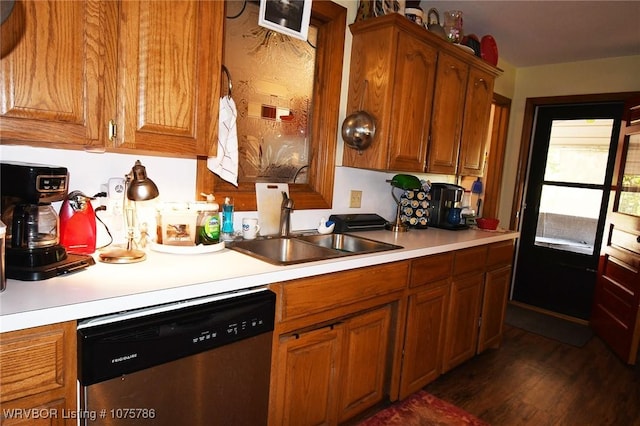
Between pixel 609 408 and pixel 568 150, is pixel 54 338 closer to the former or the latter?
pixel 609 408

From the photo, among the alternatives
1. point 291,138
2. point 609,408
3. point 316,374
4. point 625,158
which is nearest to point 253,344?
point 316,374

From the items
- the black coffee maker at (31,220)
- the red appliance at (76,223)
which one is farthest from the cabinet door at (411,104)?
the black coffee maker at (31,220)

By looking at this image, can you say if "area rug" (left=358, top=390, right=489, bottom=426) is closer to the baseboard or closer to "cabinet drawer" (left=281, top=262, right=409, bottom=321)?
"cabinet drawer" (left=281, top=262, right=409, bottom=321)

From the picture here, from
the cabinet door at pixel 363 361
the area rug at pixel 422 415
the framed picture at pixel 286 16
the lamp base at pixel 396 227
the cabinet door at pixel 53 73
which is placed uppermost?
the framed picture at pixel 286 16

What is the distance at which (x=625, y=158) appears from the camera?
124 inches

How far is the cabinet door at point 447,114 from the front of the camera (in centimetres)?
254

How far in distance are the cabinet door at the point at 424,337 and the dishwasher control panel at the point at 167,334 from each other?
995 millimetres

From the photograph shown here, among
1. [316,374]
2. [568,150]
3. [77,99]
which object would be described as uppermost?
[568,150]

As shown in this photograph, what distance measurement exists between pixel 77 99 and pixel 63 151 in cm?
33

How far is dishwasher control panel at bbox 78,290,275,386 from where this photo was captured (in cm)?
100

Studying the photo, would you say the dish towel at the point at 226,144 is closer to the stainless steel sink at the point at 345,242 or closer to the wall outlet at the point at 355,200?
the stainless steel sink at the point at 345,242

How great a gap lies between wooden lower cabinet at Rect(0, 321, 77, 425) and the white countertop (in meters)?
0.04

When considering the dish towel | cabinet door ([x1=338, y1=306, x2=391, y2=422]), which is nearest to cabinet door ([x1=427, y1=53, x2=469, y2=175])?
cabinet door ([x1=338, y1=306, x2=391, y2=422])

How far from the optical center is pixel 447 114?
264 cm
